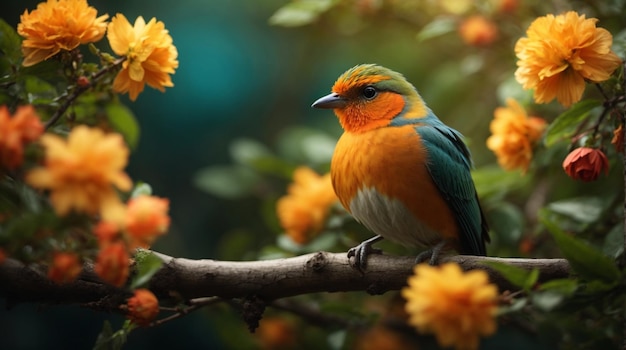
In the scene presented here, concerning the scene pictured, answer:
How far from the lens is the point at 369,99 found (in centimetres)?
219

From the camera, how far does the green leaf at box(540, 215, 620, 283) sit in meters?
1.31

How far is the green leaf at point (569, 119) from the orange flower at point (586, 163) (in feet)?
0.40

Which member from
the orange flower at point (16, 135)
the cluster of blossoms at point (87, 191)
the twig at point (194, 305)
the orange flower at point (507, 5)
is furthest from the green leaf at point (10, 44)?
the orange flower at point (507, 5)

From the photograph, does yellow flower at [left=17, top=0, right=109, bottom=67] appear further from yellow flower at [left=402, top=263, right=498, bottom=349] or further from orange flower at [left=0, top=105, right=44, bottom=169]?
yellow flower at [left=402, top=263, right=498, bottom=349]

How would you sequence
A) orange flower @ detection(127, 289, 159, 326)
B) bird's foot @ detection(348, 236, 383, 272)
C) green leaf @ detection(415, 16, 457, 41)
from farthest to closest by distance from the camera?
green leaf @ detection(415, 16, 457, 41)
bird's foot @ detection(348, 236, 383, 272)
orange flower @ detection(127, 289, 159, 326)

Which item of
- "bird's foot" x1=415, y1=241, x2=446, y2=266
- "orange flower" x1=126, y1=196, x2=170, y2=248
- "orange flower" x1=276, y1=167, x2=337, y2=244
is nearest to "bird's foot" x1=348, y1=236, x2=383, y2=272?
"bird's foot" x1=415, y1=241, x2=446, y2=266

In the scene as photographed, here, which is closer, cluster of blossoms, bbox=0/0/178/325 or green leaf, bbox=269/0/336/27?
cluster of blossoms, bbox=0/0/178/325

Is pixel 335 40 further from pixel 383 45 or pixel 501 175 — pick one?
pixel 501 175

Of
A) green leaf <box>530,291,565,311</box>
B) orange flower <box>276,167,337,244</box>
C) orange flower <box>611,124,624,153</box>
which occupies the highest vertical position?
orange flower <box>276,167,337,244</box>

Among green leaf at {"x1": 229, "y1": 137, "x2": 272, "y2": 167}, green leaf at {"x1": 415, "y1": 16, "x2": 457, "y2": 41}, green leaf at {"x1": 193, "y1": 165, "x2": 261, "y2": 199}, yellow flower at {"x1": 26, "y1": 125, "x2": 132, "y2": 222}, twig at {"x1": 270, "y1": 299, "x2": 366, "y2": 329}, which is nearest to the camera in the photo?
yellow flower at {"x1": 26, "y1": 125, "x2": 132, "y2": 222}

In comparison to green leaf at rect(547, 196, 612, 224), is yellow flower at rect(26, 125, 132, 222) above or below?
above

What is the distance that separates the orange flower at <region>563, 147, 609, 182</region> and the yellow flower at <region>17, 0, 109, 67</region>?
1.24 meters

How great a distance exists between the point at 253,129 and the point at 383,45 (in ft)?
2.84

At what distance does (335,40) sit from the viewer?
347 cm
